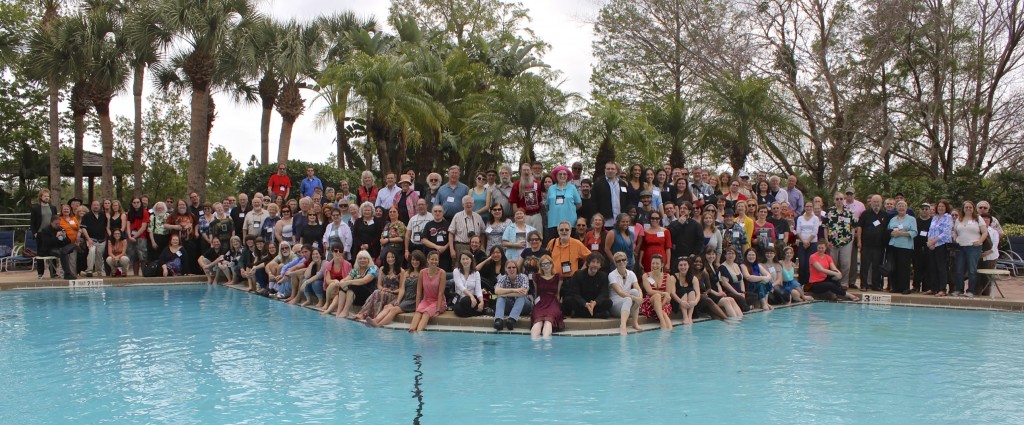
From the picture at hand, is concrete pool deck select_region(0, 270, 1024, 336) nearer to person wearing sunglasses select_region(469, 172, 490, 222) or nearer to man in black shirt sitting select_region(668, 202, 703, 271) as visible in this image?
man in black shirt sitting select_region(668, 202, 703, 271)

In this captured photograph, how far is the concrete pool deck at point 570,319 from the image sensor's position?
9453mm

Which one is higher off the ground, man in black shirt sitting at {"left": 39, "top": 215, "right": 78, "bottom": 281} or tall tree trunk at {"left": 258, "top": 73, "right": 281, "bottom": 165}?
tall tree trunk at {"left": 258, "top": 73, "right": 281, "bottom": 165}

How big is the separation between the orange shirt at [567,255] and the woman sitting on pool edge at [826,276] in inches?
177

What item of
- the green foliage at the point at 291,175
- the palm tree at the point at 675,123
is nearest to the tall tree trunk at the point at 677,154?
the palm tree at the point at 675,123

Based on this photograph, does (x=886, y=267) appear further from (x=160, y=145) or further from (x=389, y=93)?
(x=160, y=145)

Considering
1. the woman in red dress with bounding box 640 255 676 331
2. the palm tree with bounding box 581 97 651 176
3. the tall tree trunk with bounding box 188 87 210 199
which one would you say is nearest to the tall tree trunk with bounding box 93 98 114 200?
the tall tree trunk with bounding box 188 87 210 199

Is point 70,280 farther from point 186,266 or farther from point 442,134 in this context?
point 442,134

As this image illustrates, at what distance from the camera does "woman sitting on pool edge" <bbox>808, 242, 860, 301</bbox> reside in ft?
40.4

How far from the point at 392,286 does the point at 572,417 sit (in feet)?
16.4

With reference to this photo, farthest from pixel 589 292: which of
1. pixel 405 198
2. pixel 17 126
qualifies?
pixel 17 126

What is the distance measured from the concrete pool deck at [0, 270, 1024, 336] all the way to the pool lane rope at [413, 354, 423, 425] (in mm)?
1764

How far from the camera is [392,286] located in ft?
33.9

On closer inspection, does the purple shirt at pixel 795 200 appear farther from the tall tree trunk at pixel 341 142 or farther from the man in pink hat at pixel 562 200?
the tall tree trunk at pixel 341 142

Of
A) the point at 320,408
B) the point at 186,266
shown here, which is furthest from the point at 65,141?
the point at 320,408
